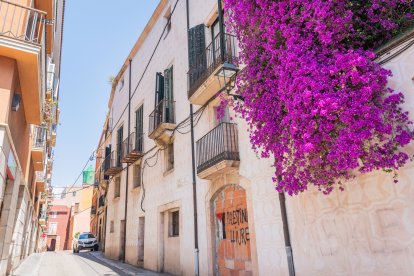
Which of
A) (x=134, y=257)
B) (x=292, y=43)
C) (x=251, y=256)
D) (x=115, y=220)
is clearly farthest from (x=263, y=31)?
(x=115, y=220)

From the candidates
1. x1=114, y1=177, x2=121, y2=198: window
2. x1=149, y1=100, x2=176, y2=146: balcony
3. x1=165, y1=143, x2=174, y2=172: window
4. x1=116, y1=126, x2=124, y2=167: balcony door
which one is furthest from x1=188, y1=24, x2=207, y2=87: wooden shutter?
x1=114, y1=177, x2=121, y2=198: window

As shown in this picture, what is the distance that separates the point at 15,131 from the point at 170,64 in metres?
6.96

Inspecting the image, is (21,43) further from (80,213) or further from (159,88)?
(80,213)

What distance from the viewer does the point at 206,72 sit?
9188mm

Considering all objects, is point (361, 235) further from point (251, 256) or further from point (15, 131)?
point (15, 131)

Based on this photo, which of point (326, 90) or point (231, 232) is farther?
point (231, 232)

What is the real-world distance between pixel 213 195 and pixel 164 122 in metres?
3.95

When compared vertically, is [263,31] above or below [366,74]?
above

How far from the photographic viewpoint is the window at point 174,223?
11887mm

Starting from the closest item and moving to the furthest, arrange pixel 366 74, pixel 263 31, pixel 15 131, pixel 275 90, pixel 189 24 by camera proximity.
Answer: pixel 366 74 < pixel 275 90 < pixel 263 31 < pixel 15 131 < pixel 189 24

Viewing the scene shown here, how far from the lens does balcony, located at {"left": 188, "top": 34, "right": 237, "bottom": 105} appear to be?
851cm

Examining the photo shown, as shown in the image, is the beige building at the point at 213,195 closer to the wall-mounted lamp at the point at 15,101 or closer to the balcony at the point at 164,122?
the balcony at the point at 164,122

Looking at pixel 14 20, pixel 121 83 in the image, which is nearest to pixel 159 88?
pixel 14 20

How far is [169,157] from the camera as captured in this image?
12.9 meters
